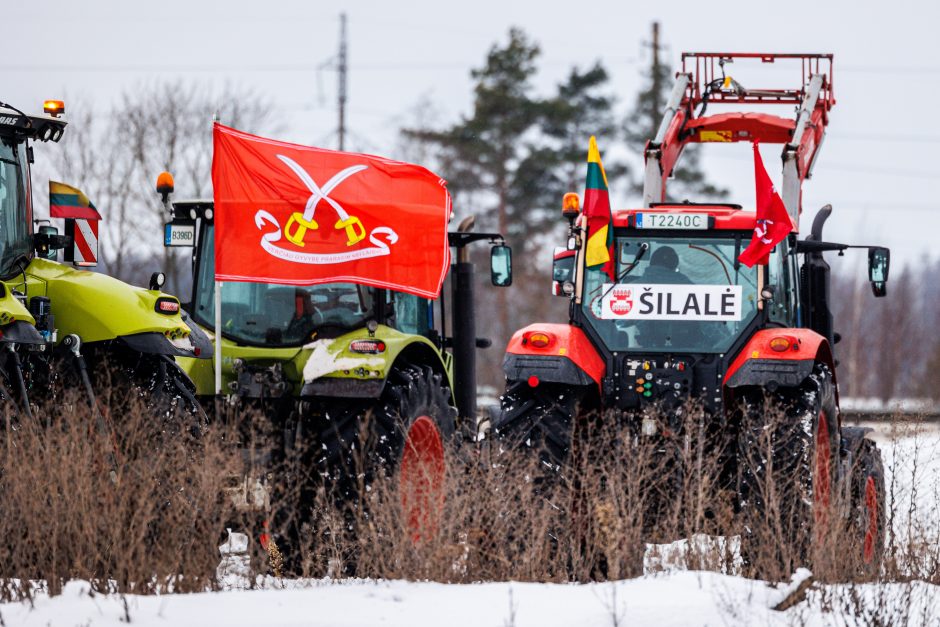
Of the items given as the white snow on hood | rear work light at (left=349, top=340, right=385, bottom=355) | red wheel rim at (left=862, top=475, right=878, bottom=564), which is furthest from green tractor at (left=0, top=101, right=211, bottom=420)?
red wheel rim at (left=862, top=475, right=878, bottom=564)

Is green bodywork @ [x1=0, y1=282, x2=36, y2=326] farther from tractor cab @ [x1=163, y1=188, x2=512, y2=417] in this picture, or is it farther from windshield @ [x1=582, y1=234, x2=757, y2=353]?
windshield @ [x1=582, y1=234, x2=757, y2=353]

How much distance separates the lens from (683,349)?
9672mm

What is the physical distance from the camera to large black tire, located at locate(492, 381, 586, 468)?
30.3 ft

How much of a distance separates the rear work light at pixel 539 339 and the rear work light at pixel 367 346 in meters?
1.02

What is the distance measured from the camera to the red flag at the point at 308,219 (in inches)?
405

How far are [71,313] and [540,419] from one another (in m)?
2.80

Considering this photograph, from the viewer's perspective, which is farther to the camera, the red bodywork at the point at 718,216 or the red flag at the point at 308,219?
the red flag at the point at 308,219

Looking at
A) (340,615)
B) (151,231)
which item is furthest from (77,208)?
(151,231)

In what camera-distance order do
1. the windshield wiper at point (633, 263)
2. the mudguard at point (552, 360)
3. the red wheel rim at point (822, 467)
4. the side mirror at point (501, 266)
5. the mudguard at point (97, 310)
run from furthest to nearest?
1. the side mirror at point (501, 266)
2. the windshield wiper at point (633, 263)
3. the mudguard at point (552, 360)
4. the red wheel rim at point (822, 467)
5. the mudguard at point (97, 310)

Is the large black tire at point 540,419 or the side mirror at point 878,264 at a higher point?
the side mirror at point 878,264

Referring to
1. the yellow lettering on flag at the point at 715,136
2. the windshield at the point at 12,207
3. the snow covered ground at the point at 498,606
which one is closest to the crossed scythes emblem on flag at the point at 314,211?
the windshield at the point at 12,207

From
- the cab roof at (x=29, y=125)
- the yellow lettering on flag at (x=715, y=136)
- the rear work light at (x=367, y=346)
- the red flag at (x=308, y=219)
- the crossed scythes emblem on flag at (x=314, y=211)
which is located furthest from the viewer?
the yellow lettering on flag at (x=715, y=136)

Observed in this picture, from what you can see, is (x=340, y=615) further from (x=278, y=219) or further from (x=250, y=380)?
(x=278, y=219)

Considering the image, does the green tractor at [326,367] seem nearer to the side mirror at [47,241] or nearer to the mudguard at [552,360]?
the mudguard at [552,360]
